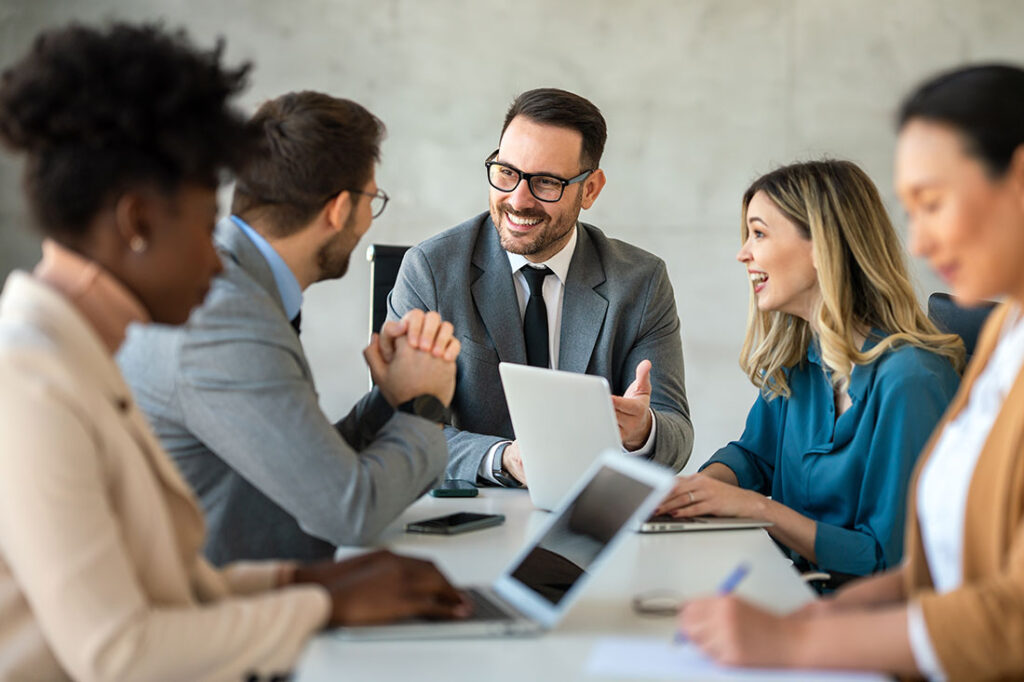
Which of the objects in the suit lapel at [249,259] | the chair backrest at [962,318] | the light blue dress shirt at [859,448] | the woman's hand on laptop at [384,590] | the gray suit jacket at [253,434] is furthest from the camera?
the chair backrest at [962,318]

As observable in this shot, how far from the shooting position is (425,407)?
1966 mm

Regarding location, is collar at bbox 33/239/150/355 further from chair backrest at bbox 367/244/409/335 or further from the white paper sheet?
chair backrest at bbox 367/244/409/335

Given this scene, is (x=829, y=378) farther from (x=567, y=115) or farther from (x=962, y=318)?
(x=567, y=115)

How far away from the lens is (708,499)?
2043mm

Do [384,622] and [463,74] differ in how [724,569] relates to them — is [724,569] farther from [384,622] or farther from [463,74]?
[463,74]

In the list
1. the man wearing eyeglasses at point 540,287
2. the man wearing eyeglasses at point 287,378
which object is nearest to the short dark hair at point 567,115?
the man wearing eyeglasses at point 540,287

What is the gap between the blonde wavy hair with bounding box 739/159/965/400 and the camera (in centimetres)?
221

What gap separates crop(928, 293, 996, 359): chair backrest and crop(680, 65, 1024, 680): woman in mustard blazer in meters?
1.44

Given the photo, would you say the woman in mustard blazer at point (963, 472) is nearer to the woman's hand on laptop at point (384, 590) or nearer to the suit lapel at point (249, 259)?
the woman's hand on laptop at point (384, 590)

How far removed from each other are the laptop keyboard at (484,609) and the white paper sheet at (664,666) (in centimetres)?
13

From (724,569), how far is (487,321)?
124cm

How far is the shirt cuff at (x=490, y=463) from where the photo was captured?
245cm

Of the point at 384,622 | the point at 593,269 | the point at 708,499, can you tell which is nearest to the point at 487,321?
the point at 593,269

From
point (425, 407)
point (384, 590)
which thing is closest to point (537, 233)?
point (425, 407)
